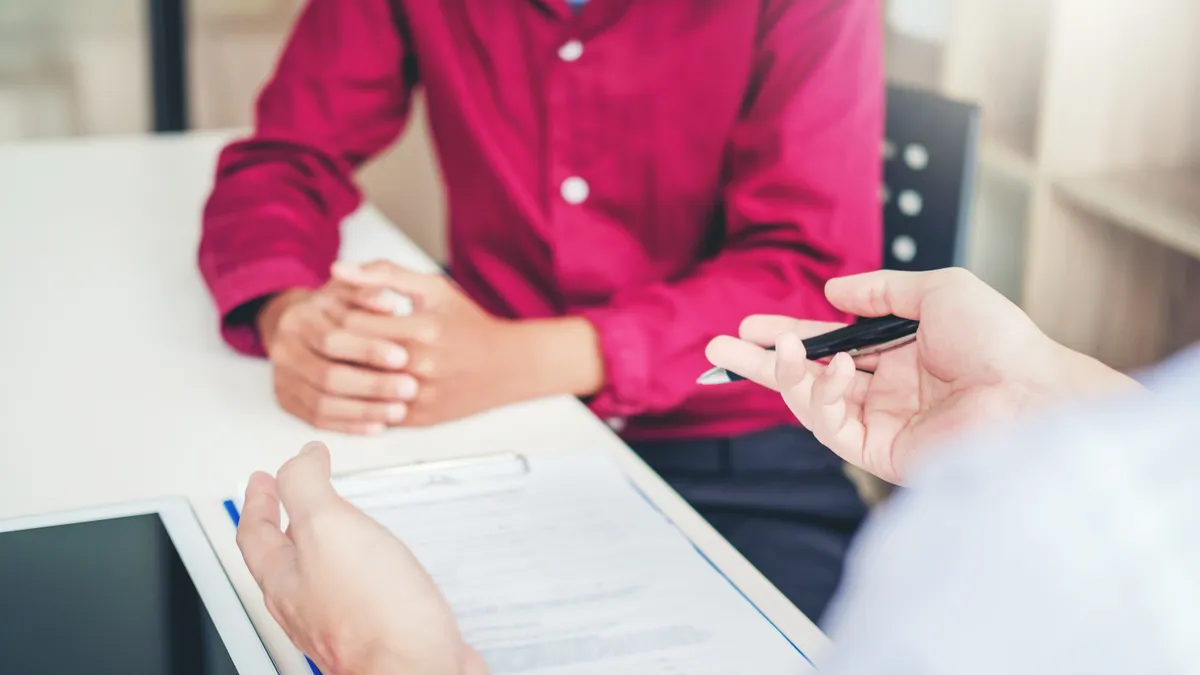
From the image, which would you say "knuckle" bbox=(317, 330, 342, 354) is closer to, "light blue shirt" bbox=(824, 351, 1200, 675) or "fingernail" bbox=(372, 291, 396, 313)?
"fingernail" bbox=(372, 291, 396, 313)

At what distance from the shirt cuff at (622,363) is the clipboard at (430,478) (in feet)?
0.55

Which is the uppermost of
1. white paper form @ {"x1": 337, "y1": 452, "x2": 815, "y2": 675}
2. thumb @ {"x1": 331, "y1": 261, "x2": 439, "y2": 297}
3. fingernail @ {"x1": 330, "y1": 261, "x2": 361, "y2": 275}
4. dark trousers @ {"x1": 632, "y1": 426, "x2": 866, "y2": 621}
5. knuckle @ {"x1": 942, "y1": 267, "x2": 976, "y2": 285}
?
knuckle @ {"x1": 942, "y1": 267, "x2": 976, "y2": 285}

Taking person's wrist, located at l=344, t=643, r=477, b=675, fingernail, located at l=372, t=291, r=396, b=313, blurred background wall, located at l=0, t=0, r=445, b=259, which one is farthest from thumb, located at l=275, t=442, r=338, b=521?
blurred background wall, located at l=0, t=0, r=445, b=259

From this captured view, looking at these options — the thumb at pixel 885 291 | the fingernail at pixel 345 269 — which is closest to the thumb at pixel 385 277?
the fingernail at pixel 345 269

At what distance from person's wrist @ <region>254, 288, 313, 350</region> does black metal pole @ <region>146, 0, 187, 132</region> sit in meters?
1.07

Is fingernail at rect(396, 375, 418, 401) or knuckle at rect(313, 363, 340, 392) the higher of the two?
knuckle at rect(313, 363, 340, 392)

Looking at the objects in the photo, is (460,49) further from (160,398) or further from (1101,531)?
(1101,531)

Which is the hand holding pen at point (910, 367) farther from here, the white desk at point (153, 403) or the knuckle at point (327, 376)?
the knuckle at point (327, 376)

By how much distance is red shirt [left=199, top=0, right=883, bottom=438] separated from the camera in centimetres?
95

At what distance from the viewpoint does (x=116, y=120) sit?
206 cm

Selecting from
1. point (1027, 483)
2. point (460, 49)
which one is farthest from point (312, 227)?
point (1027, 483)

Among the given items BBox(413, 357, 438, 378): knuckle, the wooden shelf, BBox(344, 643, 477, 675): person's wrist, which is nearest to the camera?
BBox(344, 643, 477, 675): person's wrist

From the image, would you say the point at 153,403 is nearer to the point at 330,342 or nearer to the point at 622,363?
the point at 330,342

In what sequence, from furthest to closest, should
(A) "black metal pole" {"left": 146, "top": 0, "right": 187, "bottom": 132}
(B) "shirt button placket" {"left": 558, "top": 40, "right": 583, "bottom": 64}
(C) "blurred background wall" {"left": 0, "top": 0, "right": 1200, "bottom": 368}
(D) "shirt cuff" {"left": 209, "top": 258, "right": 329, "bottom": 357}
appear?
(A) "black metal pole" {"left": 146, "top": 0, "right": 187, "bottom": 132} → (C) "blurred background wall" {"left": 0, "top": 0, "right": 1200, "bottom": 368} → (B) "shirt button placket" {"left": 558, "top": 40, "right": 583, "bottom": 64} → (D) "shirt cuff" {"left": 209, "top": 258, "right": 329, "bottom": 357}
